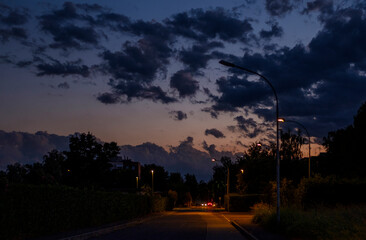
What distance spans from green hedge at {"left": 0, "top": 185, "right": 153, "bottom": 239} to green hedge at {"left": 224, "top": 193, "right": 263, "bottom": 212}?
102 ft

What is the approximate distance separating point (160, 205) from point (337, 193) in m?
31.2

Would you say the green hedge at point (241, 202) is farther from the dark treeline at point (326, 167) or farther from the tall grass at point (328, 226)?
the tall grass at point (328, 226)

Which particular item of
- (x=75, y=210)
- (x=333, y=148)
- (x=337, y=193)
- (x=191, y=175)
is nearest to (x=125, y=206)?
(x=75, y=210)

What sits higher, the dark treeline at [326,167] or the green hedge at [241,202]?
the dark treeline at [326,167]

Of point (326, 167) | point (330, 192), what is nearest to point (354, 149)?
point (326, 167)

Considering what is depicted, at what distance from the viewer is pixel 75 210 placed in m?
22.9

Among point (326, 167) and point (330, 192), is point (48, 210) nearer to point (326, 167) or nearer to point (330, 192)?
point (330, 192)

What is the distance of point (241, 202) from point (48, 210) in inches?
1716

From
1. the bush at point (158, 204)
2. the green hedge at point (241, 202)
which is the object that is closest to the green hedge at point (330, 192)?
the bush at point (158, 204)

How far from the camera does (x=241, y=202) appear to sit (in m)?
59.5

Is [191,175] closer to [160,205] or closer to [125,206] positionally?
[160,205]

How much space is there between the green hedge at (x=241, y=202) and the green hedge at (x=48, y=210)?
3099 cm

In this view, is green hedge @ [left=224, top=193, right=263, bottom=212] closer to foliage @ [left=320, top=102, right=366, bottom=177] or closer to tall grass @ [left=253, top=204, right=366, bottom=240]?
foliage @ [left=320, top=102, right=366, bottom=177]

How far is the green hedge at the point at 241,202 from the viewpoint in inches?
2322
